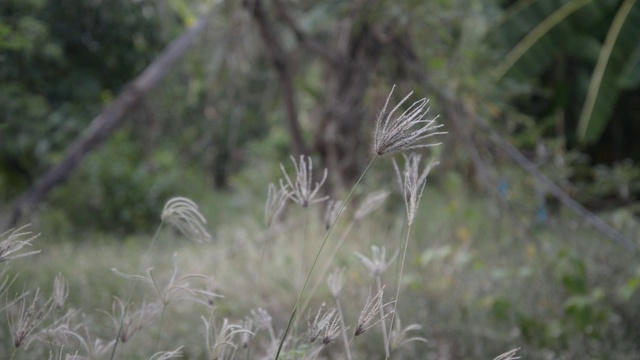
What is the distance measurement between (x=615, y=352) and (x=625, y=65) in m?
4.24

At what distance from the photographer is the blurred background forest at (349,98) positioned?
12.6ft

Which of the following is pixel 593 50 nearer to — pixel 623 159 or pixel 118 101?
pixel 623 159

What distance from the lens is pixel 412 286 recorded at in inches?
161

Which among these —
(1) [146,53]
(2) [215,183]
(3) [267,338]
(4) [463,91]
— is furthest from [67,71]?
(2) [215,183]

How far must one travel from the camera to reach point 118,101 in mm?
4312

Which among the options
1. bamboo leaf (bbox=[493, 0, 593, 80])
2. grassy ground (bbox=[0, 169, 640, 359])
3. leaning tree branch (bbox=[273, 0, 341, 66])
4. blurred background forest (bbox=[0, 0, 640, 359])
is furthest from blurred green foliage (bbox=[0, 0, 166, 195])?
bamboo leaf (bbox=[493, 0, 593, 80])

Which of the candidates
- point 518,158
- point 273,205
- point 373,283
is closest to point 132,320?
point 273,205

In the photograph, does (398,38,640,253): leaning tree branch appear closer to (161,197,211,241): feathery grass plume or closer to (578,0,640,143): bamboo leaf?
(578,0,640,143): bamboo leaf

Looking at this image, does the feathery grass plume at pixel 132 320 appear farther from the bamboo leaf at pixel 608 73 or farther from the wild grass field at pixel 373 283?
the bamboo leaf at pixel 608 73

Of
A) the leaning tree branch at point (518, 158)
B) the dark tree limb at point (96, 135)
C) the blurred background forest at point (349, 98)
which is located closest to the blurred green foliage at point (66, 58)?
the blurred background forest at point (349, 98)

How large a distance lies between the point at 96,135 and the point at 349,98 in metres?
2.51

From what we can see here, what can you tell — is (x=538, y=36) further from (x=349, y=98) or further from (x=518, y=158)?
(x=518, y=158)

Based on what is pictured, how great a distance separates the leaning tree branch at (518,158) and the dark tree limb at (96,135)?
1.80 meters

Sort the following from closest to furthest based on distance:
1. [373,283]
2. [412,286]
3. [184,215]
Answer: [184,215]
[412,286]
[373,283]
